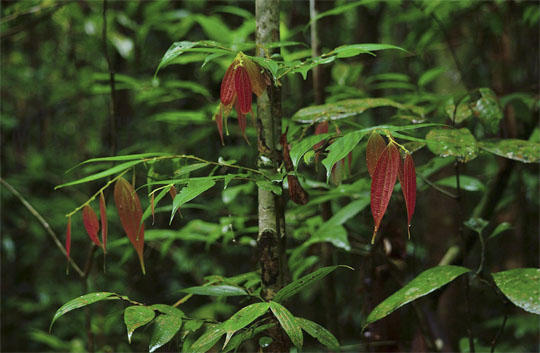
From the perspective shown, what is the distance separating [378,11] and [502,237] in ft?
3.39

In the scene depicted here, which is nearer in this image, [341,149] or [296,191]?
[341,149]

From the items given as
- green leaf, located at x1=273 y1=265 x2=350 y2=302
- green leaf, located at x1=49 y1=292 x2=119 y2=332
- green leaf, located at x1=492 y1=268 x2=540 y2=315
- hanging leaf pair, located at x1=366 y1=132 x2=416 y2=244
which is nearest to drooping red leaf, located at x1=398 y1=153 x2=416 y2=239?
hanging leaf pair, located at x1=366 y1=132 x2=416 y2=244

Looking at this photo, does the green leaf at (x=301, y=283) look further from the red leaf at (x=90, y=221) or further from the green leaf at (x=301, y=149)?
the red leaf at (x=90, y=221)

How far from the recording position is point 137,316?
49 centimetres

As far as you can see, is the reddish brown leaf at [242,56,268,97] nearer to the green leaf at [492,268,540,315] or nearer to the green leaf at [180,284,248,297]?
the green leaf at [180,284,248,297]

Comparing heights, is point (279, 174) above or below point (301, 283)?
above

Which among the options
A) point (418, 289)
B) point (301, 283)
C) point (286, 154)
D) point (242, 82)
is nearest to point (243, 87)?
point (242, 82)

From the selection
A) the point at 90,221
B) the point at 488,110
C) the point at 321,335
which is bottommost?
the point at 321,335

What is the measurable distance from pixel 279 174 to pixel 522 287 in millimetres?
330

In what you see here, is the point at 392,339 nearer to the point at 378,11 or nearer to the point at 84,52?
the point at 378,11

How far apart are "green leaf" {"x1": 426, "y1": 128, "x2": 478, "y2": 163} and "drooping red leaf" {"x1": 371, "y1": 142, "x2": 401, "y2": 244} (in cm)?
14

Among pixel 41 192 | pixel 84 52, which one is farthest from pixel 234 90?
pixel 41 192

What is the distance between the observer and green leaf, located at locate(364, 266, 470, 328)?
0.57m

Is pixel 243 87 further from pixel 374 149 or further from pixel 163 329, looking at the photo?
pixel 163 329
